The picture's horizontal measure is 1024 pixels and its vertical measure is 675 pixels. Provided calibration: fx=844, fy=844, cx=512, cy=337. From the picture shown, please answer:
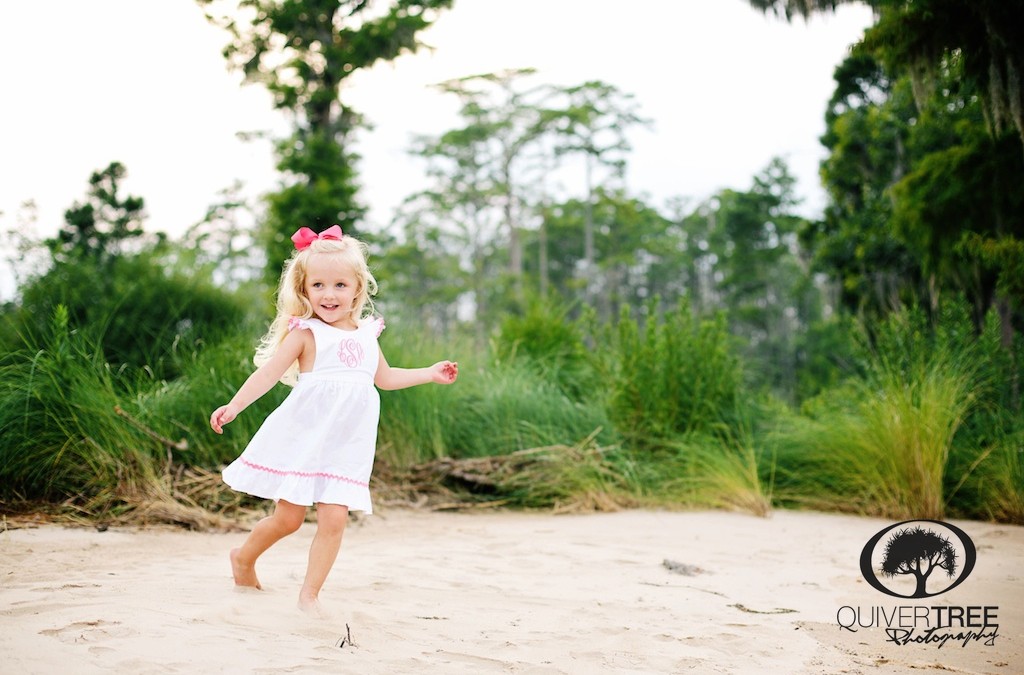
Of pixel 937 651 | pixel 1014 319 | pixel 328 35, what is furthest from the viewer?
pixel 328 35

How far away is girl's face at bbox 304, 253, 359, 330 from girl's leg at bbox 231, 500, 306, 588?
0.70 metres

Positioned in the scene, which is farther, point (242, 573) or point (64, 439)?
point (64, 439)

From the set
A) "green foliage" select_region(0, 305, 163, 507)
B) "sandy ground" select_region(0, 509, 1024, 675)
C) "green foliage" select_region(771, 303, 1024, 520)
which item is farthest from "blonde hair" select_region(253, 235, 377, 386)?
"green foliage" select_region(771, 303, 1024, 520)

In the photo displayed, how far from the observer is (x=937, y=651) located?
2869 mm

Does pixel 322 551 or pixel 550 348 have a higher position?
pixel 550 348

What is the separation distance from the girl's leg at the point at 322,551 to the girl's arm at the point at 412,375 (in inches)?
22.0

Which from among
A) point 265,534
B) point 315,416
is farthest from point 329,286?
point 265,534

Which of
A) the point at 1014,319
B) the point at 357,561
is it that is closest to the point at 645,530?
the point at 357,561

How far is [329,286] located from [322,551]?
0.95 m

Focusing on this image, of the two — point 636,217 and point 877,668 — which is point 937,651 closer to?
point 877,668

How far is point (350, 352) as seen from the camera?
122 inches

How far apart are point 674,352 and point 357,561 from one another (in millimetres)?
3923

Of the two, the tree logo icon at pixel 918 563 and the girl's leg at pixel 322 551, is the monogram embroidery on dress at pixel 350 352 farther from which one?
the tree logo icon at pixel 918 563

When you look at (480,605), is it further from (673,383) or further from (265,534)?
(673,383)
